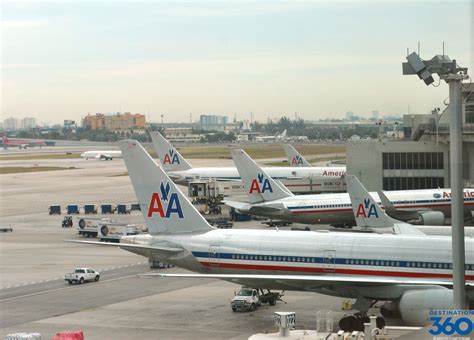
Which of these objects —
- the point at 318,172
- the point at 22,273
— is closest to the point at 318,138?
the point at 318,172

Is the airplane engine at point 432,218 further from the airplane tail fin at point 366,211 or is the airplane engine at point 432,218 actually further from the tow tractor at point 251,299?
the tow tractor at point 251,299

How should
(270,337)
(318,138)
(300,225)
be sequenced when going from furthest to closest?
(318,138), (300,225), (270,337)

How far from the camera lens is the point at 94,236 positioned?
80.2 meters

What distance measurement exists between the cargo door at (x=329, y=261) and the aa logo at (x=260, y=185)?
121 feet

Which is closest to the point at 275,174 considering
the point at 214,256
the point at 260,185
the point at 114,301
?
the point at 260,185

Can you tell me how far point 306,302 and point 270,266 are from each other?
542 cm

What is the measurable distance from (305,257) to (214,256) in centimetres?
483

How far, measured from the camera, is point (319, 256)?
42312 millimetres

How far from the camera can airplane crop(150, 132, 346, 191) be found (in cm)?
10481

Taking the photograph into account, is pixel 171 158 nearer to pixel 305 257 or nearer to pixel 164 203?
pixel 164 203

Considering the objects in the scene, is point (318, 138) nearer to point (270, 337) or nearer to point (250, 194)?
point (250, 194)

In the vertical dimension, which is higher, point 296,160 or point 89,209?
point 296,160

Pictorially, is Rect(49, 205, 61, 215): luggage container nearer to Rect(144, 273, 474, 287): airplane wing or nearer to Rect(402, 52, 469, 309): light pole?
Rect(144, 273, 474, 287): airplane wing

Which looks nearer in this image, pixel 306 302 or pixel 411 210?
pixel 306 302
